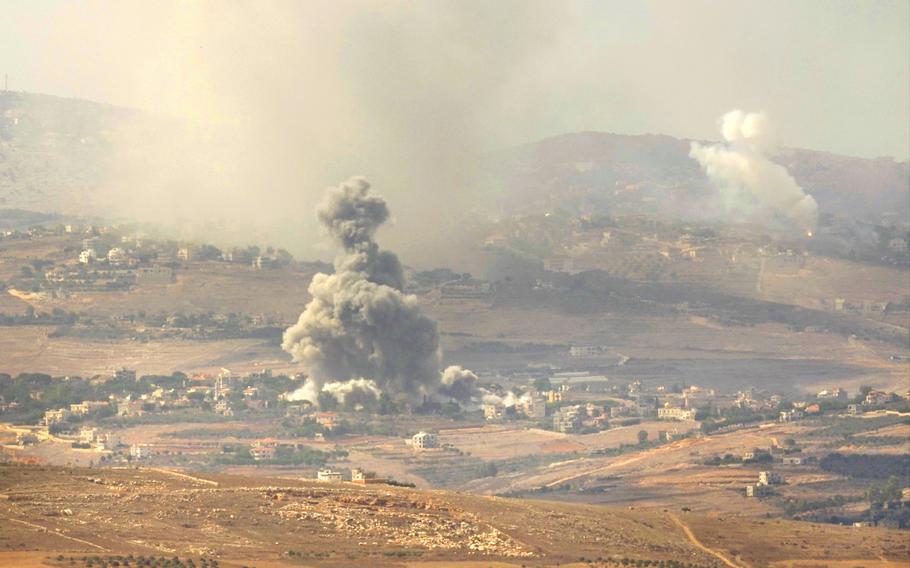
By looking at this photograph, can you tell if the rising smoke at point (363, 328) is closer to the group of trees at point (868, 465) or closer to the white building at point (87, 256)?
the group of trees at point (868, 465)

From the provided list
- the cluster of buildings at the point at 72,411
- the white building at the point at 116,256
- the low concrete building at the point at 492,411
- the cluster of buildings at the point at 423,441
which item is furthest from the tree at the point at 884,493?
the white building at the point at 116,256

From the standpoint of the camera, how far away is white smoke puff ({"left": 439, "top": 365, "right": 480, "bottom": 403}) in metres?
152

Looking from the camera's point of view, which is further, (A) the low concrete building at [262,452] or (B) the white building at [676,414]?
(B) the white building at [676,414]

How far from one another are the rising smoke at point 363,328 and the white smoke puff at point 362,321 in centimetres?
7

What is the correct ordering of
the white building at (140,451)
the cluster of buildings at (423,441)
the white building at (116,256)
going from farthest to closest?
the white building at (116,256) < the cluster of buildings at (423,441) < the white building at (140,451)

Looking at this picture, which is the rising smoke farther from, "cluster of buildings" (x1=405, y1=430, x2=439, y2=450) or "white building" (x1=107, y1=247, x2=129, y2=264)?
"white building" (x1=107, y1=247, x2=129, y2=264)

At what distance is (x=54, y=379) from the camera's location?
5945 inches

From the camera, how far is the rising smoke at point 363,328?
146375 millimetres

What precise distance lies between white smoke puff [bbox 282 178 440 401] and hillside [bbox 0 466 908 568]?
5726 centimetres

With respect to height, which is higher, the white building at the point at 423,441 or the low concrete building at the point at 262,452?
the white building at the point at 423,441

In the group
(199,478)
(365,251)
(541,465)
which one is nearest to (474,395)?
(365,251)

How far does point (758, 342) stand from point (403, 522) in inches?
4415

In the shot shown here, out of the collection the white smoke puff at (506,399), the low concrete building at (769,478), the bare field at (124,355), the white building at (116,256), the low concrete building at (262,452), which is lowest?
the low concrete building at (769,478)

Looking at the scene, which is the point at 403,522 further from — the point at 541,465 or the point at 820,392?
the point at 820,392
